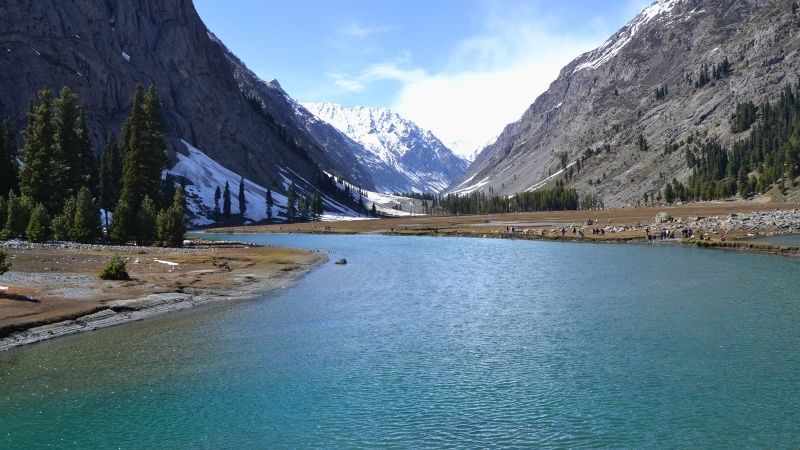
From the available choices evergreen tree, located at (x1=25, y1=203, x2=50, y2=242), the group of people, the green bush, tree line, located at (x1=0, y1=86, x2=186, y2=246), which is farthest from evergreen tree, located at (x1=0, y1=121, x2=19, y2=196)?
the group of people

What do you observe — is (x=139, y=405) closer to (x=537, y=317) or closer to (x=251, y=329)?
(x=251, y=329)

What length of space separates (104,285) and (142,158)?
1927 inches

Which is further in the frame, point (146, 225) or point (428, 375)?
point (146, 225)

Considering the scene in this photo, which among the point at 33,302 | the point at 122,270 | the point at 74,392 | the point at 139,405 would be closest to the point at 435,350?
the point at 139,405

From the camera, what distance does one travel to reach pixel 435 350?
100ft

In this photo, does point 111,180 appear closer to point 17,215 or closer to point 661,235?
point 17,215

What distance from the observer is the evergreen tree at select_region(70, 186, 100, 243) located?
2857 inches

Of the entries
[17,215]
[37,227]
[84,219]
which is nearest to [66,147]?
[17,215]

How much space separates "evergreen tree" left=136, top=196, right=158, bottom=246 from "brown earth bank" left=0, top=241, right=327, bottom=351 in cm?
912

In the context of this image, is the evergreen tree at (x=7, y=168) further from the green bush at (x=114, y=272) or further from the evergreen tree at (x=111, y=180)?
the green bush at (x=114, y=272)

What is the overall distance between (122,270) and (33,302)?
1091cm

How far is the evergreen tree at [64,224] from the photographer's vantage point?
2827 inches

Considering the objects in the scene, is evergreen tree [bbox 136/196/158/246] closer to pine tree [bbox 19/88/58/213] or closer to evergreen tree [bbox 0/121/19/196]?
pine tree [bbox 19/88/58/213]

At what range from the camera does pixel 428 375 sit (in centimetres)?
2634
